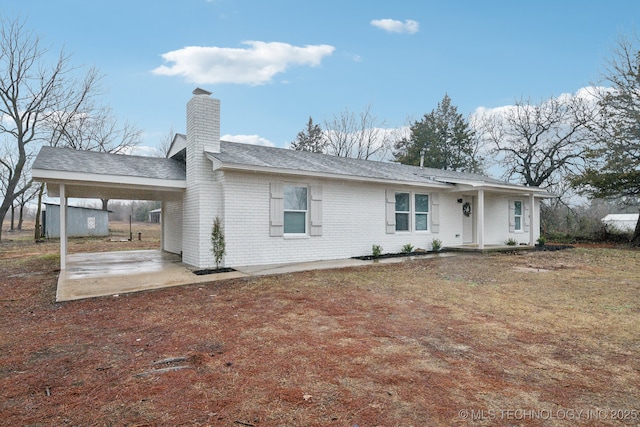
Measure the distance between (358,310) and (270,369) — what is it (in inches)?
88.3

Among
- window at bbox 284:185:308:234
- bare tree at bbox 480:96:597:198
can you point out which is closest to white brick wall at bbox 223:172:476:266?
window at bbox 284:185:308:234

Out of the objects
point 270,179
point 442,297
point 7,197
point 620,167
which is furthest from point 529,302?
point 7,197

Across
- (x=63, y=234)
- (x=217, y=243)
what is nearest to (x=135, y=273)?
(x=217, y=243)

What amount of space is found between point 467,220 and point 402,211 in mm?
3624

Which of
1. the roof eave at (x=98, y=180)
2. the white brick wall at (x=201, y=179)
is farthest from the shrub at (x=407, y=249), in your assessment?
the roof eave at (x=98, y=180)

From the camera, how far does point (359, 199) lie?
11.1 m

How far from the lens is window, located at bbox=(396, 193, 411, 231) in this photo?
12.1 meters

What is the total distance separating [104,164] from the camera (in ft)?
29.7

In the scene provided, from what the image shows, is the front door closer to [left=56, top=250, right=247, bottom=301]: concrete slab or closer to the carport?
[left=56, top=250, right=247, bottom=301]: concrete slab

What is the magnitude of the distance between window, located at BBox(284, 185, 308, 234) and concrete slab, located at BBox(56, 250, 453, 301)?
1.02m

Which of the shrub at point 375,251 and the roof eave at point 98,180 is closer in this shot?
the roof eave at point 98,180

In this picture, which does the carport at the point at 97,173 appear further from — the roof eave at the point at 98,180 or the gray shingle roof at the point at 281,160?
the gray shingle roof at the point at 281,160

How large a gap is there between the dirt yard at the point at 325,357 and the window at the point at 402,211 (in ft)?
18.3

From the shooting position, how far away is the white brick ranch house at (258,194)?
8836 millimetres
